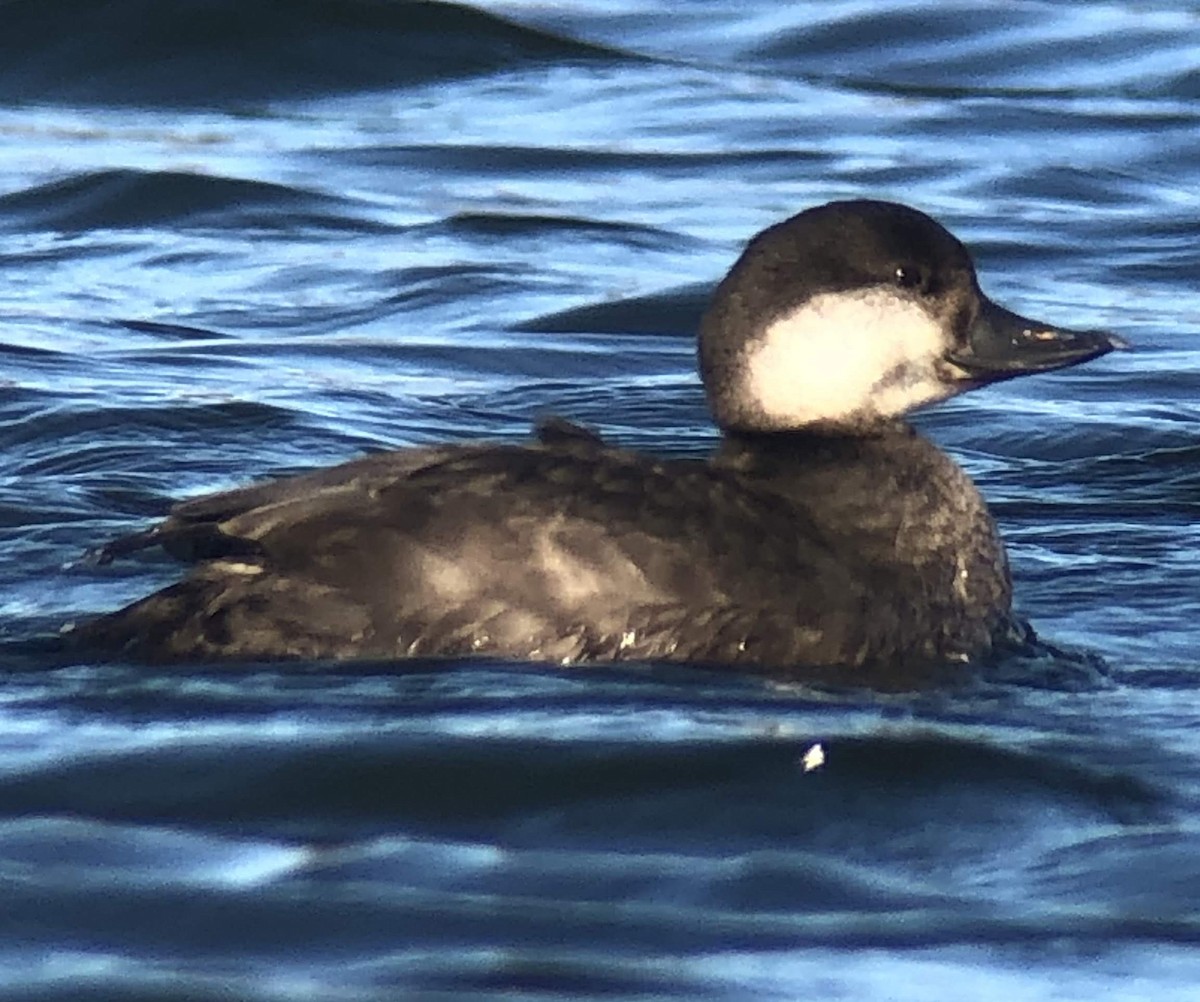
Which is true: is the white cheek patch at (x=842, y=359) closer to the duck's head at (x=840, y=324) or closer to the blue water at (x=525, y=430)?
the duck's head at (x=840, y=324)

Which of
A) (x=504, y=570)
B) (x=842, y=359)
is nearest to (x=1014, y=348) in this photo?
(x=842, y=359)

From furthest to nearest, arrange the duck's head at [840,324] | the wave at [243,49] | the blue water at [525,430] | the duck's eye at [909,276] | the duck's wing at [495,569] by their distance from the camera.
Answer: the wave at [243,49]
the duck's eye at [909,276]
the duck's head at [840,324]
the duck's wing at [495,569]
the blue water at [525,430]

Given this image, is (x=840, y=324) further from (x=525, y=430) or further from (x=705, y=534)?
(x=525, y=430)

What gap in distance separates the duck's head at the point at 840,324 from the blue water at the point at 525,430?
0.66 meters

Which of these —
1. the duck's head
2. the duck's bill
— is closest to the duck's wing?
the duck's head

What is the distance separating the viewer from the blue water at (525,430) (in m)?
5.61

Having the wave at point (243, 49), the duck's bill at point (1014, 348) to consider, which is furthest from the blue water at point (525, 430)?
the duck's bill at point (1014, 348)

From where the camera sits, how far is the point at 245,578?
22.4 feet

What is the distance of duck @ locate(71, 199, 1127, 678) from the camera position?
6715 mm

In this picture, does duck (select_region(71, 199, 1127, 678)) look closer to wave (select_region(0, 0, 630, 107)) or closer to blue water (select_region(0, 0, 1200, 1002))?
blue water (select_region(0, 0, 1200, 1002))

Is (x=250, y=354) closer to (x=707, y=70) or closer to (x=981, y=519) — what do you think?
(x=981, y=519)

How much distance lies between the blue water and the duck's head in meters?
0.66

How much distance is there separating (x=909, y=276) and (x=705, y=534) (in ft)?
2.87

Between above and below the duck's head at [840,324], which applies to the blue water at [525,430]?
below
